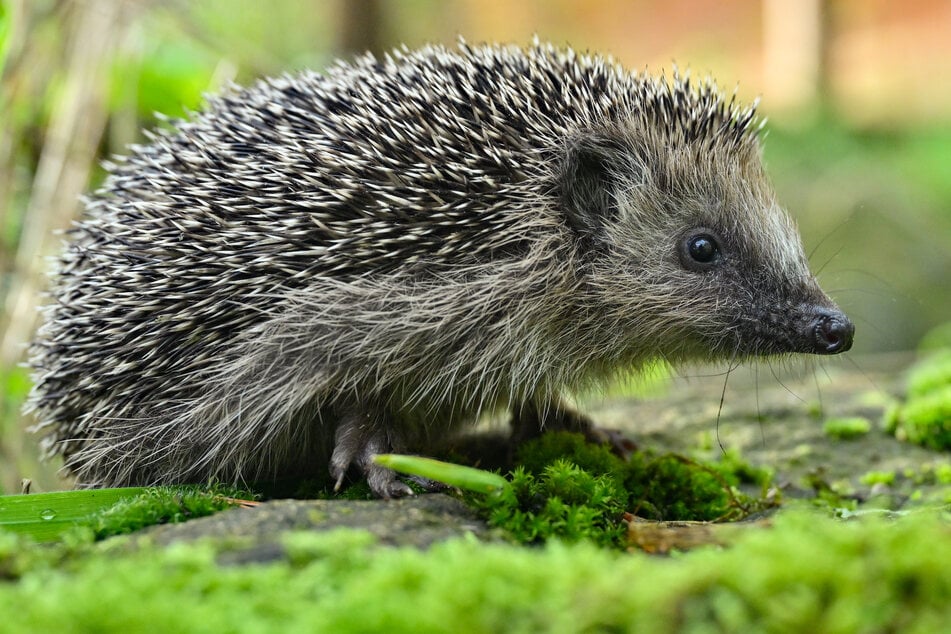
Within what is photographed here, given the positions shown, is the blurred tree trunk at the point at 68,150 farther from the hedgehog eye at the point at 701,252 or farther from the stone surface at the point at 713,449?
the hedgehog eye at the point at 701,252

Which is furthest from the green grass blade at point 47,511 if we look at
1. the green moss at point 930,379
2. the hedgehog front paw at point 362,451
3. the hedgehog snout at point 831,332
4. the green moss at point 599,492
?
the green moss at point 930,379

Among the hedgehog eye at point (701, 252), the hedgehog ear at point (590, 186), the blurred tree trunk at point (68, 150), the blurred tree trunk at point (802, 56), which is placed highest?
the blurred tree trunk at point (802, 56)

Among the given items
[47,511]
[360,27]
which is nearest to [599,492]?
[47,511]

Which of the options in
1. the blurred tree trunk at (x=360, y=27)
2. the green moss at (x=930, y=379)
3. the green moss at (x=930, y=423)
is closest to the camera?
the green moss at (x=930, y=423)

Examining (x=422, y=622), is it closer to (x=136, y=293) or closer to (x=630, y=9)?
(x=136, y=293)

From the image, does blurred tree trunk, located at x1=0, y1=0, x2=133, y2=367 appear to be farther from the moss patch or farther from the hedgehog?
the moss patch

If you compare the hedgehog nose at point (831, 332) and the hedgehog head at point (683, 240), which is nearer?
the hedgehog nose at point (831, 332)

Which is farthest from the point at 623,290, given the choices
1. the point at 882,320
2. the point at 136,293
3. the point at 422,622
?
the point at 882,320

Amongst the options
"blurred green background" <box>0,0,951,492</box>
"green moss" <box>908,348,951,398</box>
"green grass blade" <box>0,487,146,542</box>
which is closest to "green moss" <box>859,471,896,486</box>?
"blurred green background" <box>0,0,951,492</box>
